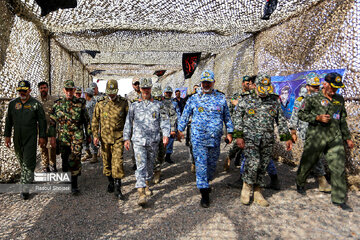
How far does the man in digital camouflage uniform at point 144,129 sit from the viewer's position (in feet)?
10.6

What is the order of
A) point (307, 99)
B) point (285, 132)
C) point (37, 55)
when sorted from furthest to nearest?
point (37, 55) < point (307, 99) < point (285, 132)

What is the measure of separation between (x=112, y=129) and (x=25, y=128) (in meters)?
1.38

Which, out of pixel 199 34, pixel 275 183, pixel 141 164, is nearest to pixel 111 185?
pixel 141 164

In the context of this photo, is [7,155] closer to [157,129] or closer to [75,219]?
[75,219]

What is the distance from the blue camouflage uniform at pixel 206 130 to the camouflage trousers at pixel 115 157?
1233 millimetres

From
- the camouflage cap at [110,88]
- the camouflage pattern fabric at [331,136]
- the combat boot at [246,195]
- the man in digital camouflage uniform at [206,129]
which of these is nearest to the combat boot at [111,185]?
→ the camouflage cap at [110,88]

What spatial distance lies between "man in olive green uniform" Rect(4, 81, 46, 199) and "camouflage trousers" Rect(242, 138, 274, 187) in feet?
10.7

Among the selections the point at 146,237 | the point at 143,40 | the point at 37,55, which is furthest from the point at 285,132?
the point at 37,55

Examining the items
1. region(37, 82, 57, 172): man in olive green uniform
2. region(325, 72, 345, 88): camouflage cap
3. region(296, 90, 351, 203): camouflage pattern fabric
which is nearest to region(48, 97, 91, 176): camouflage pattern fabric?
region(37, 82, 57, 172): man in olive green uniform

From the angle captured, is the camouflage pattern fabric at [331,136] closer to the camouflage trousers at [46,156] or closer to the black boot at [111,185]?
the black boot at [111,185]

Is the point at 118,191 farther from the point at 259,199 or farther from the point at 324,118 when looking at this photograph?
the point at 324,118

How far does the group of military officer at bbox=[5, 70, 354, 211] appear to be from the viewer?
3098 mm

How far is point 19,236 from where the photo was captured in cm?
249

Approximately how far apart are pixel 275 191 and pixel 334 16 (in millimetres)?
3395
